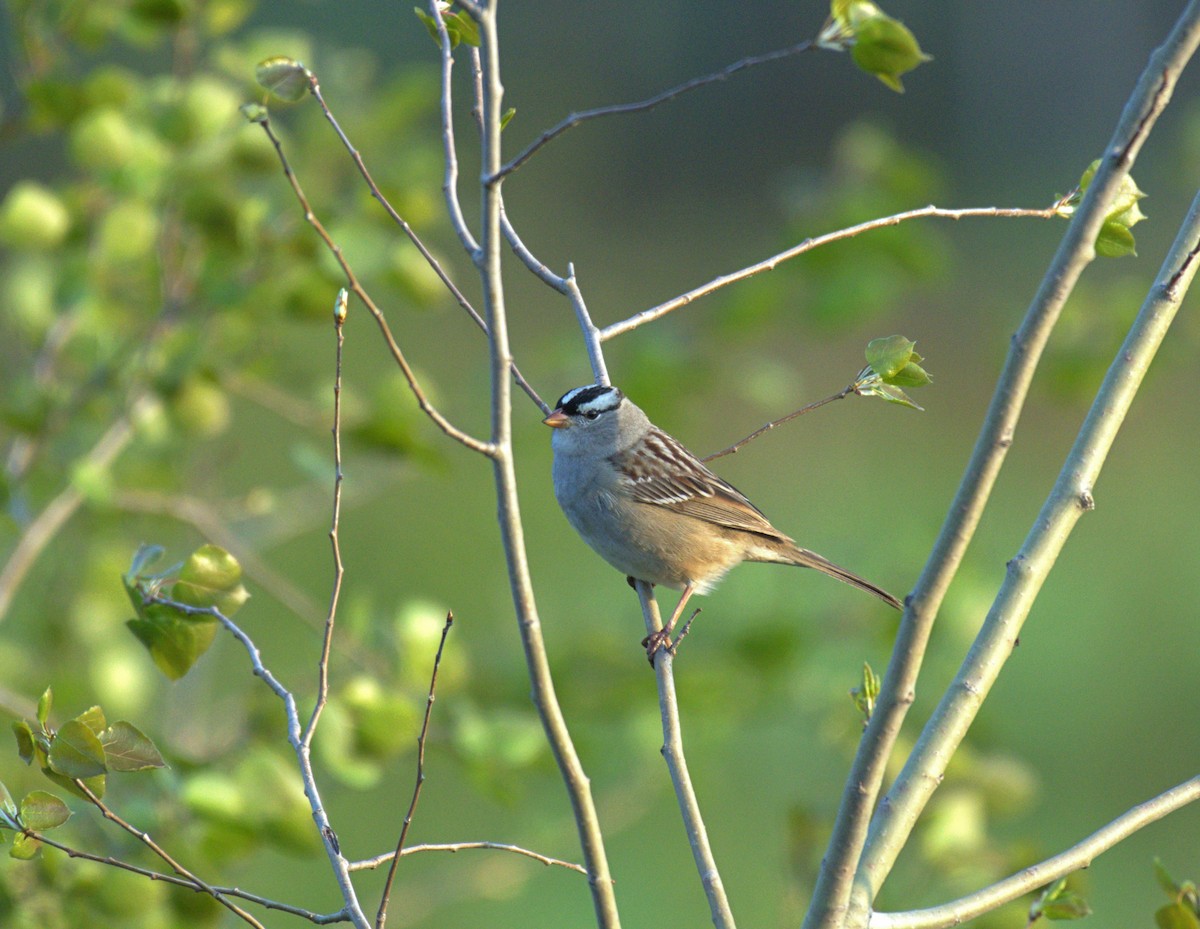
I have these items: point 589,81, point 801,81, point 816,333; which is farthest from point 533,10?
point 816,333

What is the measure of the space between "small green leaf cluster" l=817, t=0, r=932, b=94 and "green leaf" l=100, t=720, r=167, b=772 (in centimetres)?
114

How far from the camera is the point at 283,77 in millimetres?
1753

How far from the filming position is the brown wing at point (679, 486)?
3.34 m

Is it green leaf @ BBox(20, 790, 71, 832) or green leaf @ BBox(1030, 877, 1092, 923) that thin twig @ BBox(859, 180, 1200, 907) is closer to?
green leaf @ BBox(1030, 877, 1092, 923)

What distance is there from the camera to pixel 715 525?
3.44 m

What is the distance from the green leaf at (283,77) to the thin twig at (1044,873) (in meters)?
1.31

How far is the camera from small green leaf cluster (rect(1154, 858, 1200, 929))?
158 cm

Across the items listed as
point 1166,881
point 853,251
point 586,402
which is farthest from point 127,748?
point 853,251

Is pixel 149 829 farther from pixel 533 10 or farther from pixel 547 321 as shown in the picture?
pixel 533 10

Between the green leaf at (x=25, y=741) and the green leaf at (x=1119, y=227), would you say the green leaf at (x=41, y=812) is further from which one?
the green leaf at (x=1119, y=227)

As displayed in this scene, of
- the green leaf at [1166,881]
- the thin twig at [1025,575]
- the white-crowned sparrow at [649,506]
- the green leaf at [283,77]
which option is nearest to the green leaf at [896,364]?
the thin twig at [1025,575]

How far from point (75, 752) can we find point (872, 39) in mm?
1233

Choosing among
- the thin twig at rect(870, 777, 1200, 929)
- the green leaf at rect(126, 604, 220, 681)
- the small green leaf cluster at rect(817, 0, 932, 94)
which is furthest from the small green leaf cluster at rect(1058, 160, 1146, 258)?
the green leaf at rect(126, 604, 220, 681)

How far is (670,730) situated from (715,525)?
165cm
